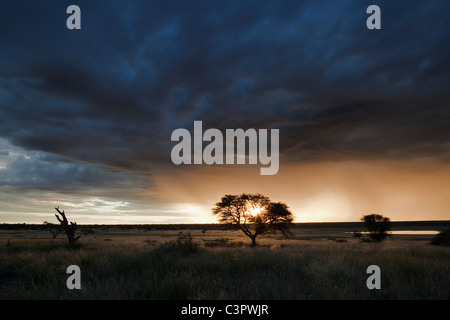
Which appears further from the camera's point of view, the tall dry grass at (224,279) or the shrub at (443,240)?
the shrub at (443,240)

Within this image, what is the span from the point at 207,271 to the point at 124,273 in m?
2.67

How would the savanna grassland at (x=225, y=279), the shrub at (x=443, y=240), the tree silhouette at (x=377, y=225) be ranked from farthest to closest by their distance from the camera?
1. the tree silhouette at (x=377, y=225)
2. the shrub at (x=443, y=240)
3. the savanna grassland at (x=225, y=279)

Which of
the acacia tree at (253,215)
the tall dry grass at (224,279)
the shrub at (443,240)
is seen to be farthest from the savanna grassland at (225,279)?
the shrub at (443,240)

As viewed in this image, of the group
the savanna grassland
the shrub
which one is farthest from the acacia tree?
the savanna grassland

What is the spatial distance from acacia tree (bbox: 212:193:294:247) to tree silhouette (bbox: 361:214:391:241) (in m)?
20.3

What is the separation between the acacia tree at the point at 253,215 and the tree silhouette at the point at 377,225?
20311 mm

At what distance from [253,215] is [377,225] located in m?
27.1

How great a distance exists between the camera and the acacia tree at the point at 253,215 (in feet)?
129

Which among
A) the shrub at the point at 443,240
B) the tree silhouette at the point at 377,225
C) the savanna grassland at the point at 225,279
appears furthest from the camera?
the tree silhouette at the point at 377,225

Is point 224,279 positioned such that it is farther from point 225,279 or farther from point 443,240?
point 443,240

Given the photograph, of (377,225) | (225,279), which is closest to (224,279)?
(225,279)

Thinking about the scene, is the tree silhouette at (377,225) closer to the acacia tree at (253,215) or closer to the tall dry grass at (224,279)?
the acacia tree at (253,215)

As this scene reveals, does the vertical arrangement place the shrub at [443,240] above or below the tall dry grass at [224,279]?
below
